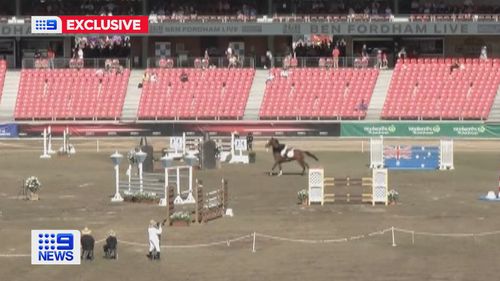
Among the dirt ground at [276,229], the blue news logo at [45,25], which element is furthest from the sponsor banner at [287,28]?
the dirt ground at [276,229]

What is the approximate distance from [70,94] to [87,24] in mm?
6924

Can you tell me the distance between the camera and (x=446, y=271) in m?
31.1

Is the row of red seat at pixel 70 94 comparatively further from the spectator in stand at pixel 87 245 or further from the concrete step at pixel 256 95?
the spectator in stand at pixel 87 245

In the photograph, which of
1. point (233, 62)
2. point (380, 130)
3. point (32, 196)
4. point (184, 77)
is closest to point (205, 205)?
point (32, 196)

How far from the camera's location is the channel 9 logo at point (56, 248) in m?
30.9

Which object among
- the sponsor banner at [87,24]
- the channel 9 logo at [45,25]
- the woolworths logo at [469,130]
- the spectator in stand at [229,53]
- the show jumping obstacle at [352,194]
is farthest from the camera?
the sponsor banner at [87,24]

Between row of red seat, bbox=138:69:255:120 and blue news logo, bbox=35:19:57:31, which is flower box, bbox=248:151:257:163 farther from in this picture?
blue news logo, bbox=35:19:57:31

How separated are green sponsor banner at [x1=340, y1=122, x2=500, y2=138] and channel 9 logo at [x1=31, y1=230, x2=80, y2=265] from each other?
42594 mm

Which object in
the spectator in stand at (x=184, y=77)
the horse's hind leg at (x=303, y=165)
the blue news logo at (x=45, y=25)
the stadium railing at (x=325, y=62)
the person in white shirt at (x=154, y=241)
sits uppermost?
the blue news logo at (x=45, y=25)

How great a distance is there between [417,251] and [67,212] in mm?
13683

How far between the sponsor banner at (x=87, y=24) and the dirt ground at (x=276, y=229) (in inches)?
1064

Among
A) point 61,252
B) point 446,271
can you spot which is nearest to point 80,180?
point 61,252

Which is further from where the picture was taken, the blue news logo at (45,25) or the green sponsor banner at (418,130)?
the blue news logo at (45,25)

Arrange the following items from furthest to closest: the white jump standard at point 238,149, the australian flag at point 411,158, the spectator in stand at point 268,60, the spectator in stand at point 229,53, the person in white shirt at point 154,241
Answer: the spectator in stand at point 268,60 < the spectator in stand at point 229,53 < the white jump standard at point 238,149 < the australian flag at point 411,158 < the person in white shirt at point 154,241
